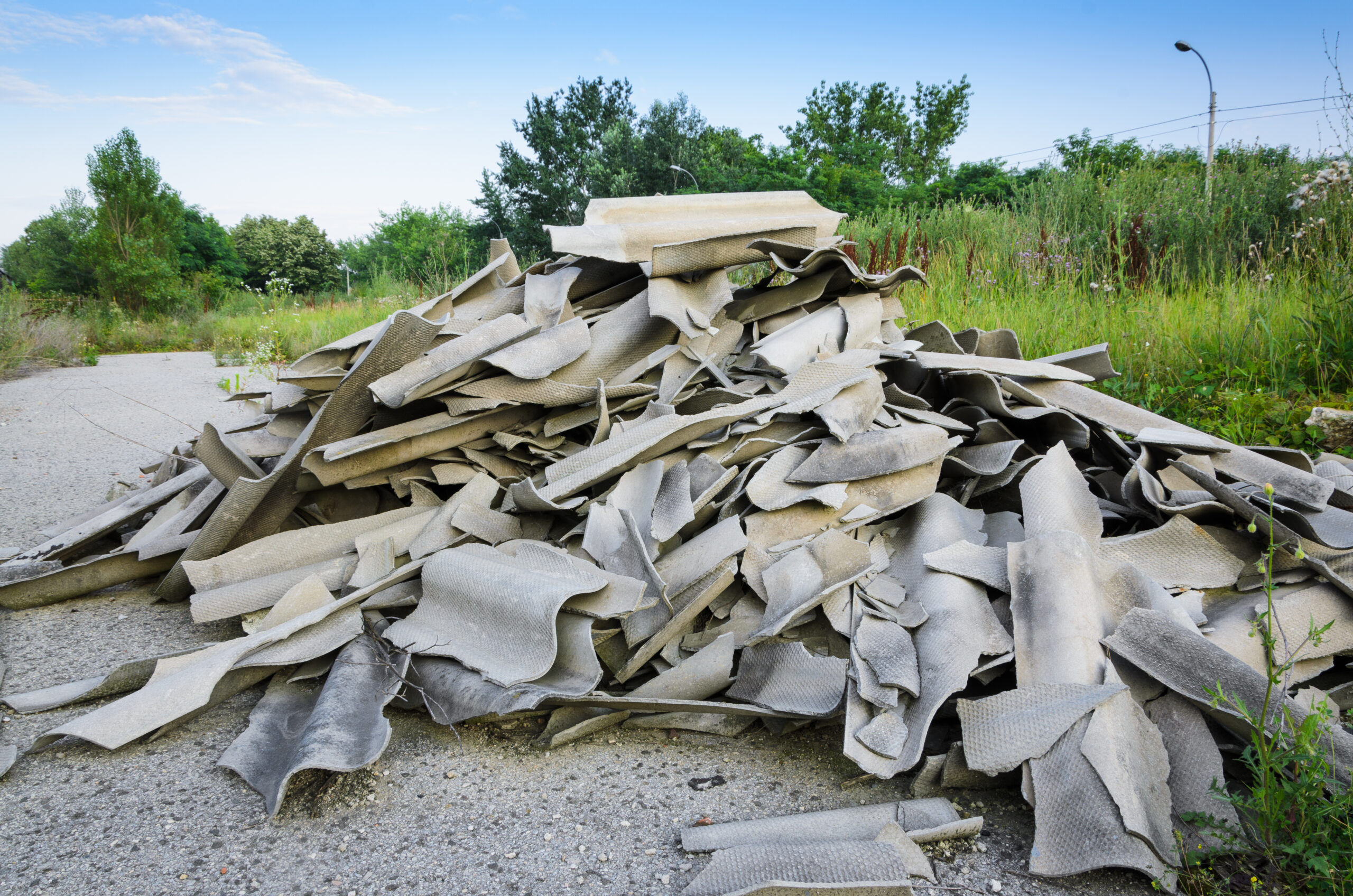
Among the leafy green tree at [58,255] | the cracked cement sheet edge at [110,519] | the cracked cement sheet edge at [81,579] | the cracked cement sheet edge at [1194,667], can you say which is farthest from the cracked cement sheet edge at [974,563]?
the leafy green tree at [58,255]

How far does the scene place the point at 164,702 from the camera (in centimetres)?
183

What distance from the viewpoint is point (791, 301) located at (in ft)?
10.4

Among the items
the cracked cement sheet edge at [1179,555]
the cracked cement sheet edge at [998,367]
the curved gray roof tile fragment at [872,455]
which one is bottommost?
the cracked cement sheet edge at [1179,555]

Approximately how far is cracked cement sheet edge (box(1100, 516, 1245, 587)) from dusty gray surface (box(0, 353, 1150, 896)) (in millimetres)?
748

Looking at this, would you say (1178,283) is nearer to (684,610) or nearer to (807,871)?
(684,610)

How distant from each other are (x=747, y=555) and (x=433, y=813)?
1.01 m

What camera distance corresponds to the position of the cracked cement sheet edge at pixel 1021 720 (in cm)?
153

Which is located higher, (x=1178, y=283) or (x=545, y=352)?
(x=545, y=352)

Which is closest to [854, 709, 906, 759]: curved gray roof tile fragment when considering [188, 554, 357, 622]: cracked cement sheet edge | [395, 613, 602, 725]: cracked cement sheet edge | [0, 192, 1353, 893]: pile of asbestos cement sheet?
[0, 192, 1353, 893]: pile of asbestos cement sheet

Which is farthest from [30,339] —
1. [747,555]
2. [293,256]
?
[293,256]

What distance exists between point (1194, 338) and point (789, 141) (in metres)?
41.4

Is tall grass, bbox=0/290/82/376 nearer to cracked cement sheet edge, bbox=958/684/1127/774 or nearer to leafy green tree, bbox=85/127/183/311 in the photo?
leafy green tree, bbox=85/127/183/311

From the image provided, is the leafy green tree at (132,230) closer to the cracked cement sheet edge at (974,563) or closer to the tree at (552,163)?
the tree at (552,163)

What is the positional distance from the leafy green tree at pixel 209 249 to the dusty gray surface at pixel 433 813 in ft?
154
